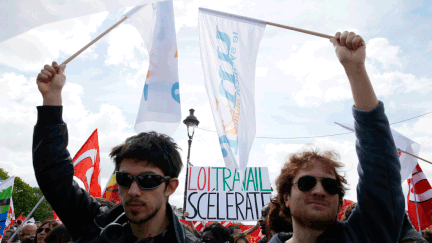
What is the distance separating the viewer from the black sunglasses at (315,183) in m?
1.84

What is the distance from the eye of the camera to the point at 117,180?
6.56 feet

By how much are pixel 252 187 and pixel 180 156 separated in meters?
5.87

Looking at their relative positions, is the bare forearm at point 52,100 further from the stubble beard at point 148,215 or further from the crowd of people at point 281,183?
the stubble beard at point 148,215

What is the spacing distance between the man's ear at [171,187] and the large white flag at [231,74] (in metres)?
2.04

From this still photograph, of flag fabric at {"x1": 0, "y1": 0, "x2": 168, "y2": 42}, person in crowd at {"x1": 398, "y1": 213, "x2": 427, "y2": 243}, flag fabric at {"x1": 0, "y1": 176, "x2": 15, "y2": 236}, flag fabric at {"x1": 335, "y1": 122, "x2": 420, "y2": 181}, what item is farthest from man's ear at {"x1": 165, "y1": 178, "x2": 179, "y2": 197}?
flag fabric at {"x1": 0, "y1": 176, "x2": 15, "y2": 236}

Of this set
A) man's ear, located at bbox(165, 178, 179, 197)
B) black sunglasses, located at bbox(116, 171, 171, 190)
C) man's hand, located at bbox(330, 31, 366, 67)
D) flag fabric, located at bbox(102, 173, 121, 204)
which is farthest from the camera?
flag fabric, located at bbox(102, 173, 121, 204)

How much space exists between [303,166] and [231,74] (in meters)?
2.50

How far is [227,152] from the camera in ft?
13.6

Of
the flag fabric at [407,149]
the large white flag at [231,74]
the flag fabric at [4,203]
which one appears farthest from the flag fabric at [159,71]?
the flag fabric at [4,203]

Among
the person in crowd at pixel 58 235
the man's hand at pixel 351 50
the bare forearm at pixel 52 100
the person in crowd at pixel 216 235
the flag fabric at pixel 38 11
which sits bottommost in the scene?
the person in crowd at pixel 216 235

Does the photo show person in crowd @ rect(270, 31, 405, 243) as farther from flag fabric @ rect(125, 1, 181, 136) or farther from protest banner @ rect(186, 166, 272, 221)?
protest banner @ rect(186, 166, 272, 221)

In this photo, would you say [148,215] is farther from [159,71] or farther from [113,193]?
[113,193]

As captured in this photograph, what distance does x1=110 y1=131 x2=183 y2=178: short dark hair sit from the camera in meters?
2.05

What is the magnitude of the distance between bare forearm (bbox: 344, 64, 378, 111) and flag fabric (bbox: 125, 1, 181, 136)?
2.56 meters
